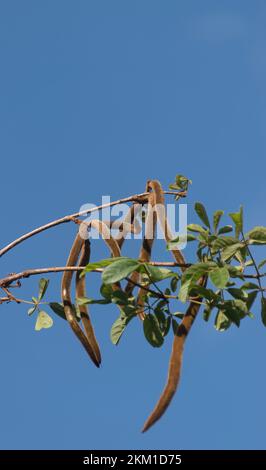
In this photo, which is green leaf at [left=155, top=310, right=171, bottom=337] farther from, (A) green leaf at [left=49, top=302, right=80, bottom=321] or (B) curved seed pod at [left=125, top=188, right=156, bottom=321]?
(A) green leaf at [left=49, top=302, right=80, bottom=321]

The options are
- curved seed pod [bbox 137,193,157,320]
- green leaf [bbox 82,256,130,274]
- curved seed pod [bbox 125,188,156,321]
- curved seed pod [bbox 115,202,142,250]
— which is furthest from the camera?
curved seed pod [bbox 115,202,142,250]

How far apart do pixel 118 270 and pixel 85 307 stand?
0.76 m

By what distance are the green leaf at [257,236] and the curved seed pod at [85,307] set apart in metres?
0.98

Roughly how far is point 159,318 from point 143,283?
196 mm

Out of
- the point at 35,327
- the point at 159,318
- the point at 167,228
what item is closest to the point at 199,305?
the point at 159,318

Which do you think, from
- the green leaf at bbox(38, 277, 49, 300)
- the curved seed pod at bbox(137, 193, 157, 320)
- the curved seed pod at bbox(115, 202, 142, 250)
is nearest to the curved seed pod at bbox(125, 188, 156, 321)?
the curved seed pod at bbox(137, 193, 157, 320)

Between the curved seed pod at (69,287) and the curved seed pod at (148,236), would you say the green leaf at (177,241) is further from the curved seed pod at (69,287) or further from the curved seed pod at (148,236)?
the curved seed pod at (69,287)

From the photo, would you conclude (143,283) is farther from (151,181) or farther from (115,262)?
(151,181)

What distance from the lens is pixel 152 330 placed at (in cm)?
374

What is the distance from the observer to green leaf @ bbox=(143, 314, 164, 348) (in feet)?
12.2

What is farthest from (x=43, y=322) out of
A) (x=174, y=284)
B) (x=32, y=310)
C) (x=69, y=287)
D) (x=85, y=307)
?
(x=174, y=284)

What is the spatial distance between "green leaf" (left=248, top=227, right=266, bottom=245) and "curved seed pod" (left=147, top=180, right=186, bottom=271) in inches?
14.4

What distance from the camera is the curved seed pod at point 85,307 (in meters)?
3.88

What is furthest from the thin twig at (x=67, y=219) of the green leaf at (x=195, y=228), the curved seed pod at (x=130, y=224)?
the green leaf at (x=195, y=228)
